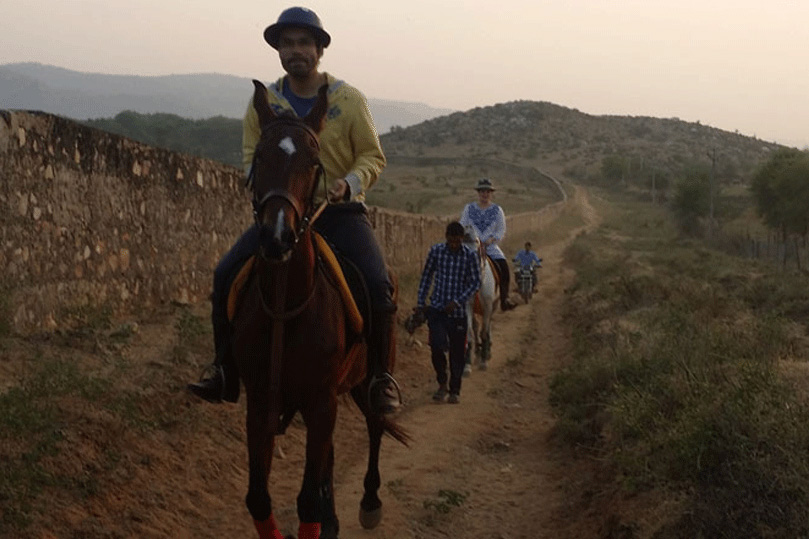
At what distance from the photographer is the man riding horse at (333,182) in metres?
4.54

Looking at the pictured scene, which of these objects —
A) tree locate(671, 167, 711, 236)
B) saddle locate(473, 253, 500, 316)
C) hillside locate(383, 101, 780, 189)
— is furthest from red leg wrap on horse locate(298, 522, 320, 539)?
hillside locate(383, 101, 780, 189)

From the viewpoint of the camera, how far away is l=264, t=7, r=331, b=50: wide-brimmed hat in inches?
179

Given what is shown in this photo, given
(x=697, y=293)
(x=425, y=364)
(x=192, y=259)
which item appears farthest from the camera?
(x=697, y=293)

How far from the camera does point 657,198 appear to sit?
79.3 m

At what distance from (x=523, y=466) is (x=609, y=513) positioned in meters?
1.82

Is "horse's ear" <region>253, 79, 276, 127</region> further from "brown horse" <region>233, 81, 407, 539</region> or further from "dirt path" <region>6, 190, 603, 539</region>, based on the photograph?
"dirt path" <region>6, 190, 603, 539</region>

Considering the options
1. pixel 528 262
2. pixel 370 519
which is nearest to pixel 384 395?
pixel 370 519

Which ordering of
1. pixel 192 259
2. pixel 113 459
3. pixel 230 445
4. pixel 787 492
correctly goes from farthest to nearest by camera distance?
pixel 192 259, pixel 230 445, pixel 113 459, pixel 787 492

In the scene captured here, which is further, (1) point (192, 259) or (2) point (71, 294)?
(1) point (192, 259)

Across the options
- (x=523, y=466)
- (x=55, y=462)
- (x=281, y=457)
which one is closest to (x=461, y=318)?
(x=523, y=466)

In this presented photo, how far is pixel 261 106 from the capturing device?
4.15m

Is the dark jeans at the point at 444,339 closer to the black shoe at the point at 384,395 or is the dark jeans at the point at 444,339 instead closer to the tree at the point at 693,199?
the black shoe at the point at 384,395

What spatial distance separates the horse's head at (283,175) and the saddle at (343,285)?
55 centimetres

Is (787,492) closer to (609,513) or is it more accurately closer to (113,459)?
(609,513)
